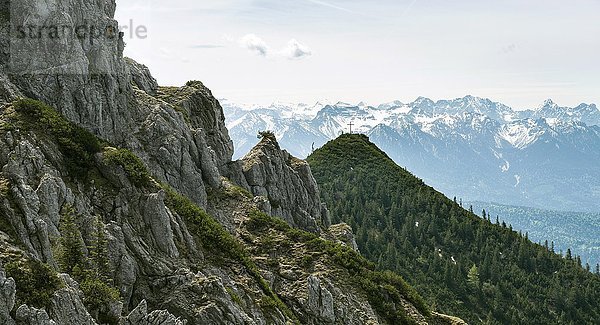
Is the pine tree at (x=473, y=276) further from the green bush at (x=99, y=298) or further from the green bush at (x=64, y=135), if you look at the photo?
the green bush at (x=99, y=298)

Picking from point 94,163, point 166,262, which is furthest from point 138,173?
point 166,262

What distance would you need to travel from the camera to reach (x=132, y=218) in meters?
44.2

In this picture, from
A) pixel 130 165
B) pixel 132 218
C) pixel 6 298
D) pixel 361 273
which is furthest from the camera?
pixel 361 273

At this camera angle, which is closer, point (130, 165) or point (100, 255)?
point (100, 255)

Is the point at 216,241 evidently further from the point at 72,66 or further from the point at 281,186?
the point at 281,186

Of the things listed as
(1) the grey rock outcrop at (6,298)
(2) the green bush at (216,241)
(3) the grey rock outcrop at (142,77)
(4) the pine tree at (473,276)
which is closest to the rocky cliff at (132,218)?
(1) the grey rock outcrop at (6,298)

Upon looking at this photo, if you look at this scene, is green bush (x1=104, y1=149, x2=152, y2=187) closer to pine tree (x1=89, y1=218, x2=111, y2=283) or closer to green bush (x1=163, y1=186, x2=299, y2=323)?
green bush (x1=163, y1=186, x2=299, y2=323)

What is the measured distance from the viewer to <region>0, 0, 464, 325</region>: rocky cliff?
35250 mm

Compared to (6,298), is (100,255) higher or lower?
higher

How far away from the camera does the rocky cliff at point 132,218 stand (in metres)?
35.2

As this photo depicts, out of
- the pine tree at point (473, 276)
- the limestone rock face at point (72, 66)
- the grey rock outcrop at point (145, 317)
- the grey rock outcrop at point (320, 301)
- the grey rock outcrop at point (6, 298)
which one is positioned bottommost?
the pine tree at point (473, 276)

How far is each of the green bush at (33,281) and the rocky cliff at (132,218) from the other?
60 millimetres

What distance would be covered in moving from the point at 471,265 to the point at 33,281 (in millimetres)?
156462

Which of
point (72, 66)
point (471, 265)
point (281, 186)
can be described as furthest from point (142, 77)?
point (471, 265)
